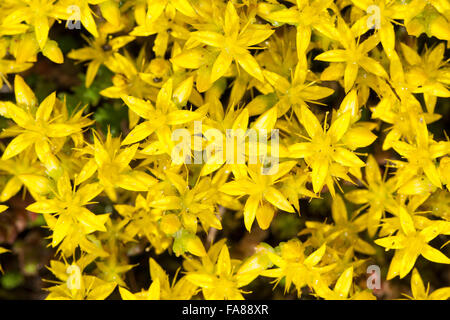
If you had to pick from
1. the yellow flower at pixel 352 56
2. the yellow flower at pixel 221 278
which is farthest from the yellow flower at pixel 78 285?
the yellow flower at pixel 352 56

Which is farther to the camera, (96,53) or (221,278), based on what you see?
(96,53)

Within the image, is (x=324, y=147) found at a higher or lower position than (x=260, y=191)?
higher

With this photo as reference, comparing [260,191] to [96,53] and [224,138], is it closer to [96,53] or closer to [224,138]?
[224,138]

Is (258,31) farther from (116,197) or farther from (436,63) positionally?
(116,197)

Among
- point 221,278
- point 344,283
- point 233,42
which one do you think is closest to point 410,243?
point 344,283

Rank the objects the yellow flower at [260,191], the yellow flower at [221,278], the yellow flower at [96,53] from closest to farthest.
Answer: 1. the yellow flower at [260,191]
2. the yellow flower at [221,278]
3. the yellow flower at [96,53]

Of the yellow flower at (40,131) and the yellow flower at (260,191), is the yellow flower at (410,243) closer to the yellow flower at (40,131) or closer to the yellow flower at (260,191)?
the yellow flower at (260,191)

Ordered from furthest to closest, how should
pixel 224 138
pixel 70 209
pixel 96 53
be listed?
pixel 96 53 → pixel 70 209 → pixel 224 138
